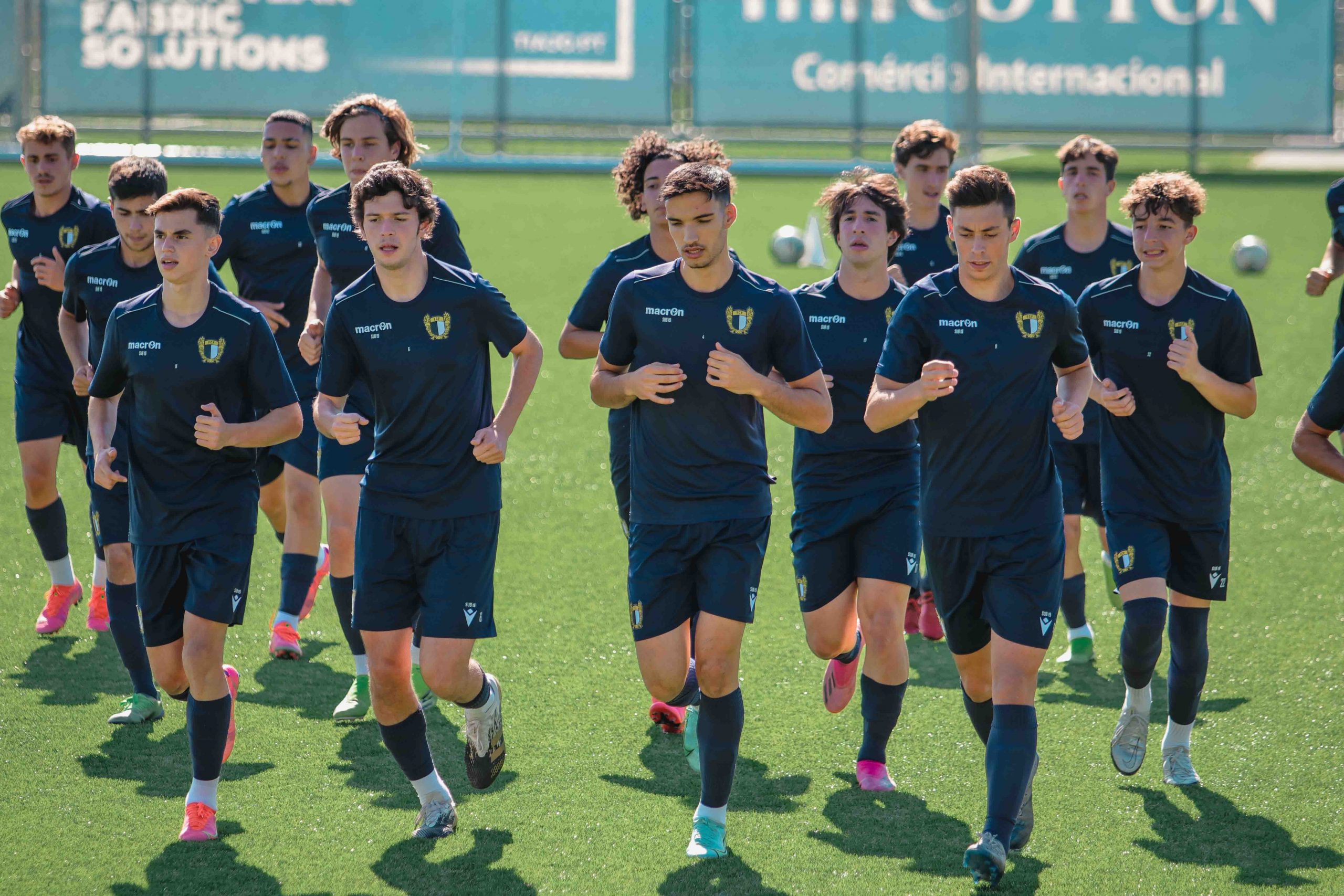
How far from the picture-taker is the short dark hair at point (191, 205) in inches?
205

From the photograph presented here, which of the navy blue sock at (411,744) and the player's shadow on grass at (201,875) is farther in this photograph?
the navy blue sock at (411,744)

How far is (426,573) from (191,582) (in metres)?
0.86

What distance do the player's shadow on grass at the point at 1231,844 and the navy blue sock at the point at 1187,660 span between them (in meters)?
0.36

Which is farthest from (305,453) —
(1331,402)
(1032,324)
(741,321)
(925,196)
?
(1331,402)

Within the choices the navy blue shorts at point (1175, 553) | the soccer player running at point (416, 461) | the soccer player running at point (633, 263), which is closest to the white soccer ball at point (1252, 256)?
the soccer player running at point (633, 263)

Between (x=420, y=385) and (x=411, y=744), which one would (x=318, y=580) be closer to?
(x=411, y=744)

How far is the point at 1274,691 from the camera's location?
6.67m

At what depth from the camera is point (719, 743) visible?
16.1 ft

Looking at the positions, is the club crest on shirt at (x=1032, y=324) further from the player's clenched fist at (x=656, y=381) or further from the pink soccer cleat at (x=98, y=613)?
the pink soccer cleat at (x=98, y=613)

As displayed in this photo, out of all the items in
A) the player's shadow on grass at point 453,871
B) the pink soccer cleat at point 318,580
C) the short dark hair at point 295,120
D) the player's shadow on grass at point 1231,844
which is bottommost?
the player's shadow on grass at point 453,871

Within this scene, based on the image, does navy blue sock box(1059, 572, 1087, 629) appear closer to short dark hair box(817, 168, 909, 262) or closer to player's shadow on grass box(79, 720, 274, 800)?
short dark hair box(817, 168, 909, 262)

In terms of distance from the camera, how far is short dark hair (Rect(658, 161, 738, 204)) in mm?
4863

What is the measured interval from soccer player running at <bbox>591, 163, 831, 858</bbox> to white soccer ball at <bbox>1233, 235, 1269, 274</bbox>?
12.8 m

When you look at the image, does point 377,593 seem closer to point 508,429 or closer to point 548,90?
point 508,429
